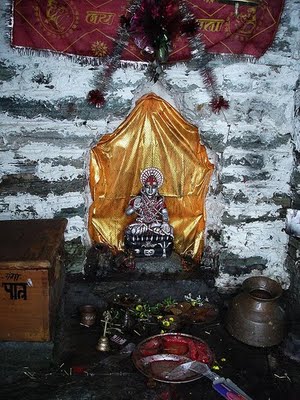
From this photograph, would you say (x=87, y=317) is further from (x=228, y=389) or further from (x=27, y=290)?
(x=228, y=389)

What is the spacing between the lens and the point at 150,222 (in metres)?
5.21

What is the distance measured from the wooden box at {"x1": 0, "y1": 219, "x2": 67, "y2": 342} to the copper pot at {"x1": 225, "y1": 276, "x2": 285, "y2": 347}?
70.9 inches

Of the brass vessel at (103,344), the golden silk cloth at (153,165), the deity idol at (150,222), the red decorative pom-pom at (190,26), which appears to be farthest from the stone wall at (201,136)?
the brass vessel at (103,344)

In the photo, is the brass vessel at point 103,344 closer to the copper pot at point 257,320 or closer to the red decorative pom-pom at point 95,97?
the copper pot at point 257,320

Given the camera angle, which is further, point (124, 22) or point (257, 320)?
point (124, 22)

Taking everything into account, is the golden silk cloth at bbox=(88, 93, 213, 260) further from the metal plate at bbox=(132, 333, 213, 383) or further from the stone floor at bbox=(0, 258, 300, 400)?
the metal plate at bbox=(132, 333, 213, 383)

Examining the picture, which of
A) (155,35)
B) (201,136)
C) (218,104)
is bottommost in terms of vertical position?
(201,136)

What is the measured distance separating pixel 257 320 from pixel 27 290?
2164 millimetres

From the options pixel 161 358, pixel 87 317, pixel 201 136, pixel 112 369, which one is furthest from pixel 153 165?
pixel 112 369

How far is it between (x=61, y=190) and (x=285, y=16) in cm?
299

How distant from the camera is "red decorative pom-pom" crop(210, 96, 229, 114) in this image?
4559 mm

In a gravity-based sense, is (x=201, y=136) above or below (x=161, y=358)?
above

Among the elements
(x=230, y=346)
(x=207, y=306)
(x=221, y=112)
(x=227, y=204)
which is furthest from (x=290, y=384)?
(x=221, y=112)

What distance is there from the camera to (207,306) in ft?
15.8
